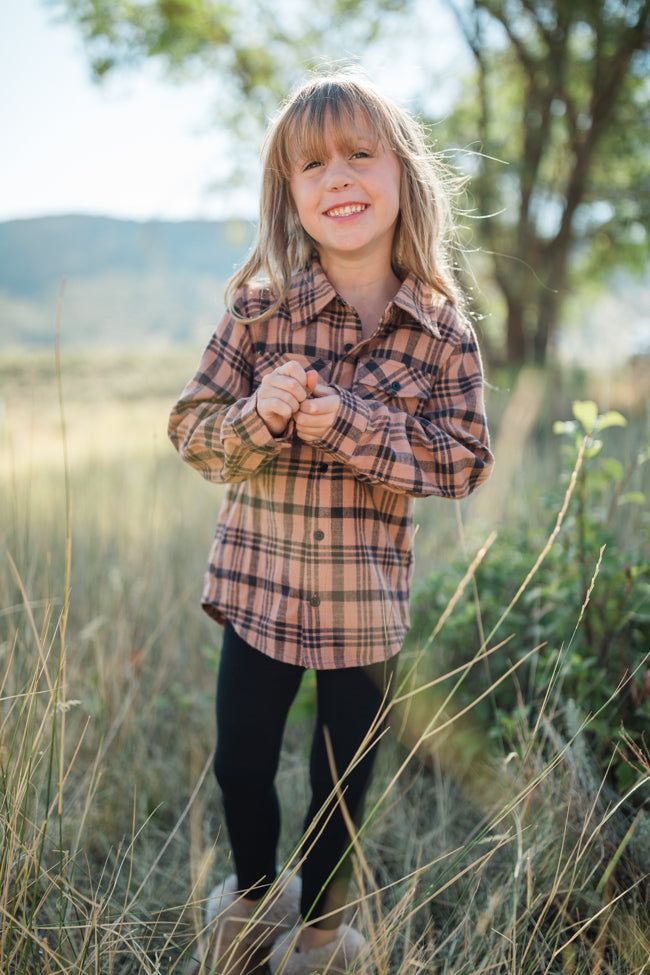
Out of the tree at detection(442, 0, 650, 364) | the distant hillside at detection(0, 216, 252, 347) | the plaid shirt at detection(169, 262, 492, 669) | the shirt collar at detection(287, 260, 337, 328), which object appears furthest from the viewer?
the distant hillside at detection(0, 216, 252, 347)

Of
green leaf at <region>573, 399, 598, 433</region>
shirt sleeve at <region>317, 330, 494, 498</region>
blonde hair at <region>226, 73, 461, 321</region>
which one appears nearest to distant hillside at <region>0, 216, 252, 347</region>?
blonde hair at <region>226, 73, 461, 321</region>

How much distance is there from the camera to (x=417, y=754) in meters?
2.01

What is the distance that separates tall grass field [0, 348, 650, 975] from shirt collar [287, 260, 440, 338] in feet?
1.52

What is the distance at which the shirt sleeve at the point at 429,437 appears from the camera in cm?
123

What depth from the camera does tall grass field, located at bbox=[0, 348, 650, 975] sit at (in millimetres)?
1133

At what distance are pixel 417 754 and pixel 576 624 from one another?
79 centimetres

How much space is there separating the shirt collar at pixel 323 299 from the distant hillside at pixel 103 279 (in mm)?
26415

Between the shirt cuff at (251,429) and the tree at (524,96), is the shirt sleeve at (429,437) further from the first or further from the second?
the tree at (524,96)

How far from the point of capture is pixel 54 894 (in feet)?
4.74

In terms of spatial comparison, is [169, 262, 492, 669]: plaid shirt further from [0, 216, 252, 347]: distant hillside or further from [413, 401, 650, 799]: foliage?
[0, 216, 252, 347]: distant hillside

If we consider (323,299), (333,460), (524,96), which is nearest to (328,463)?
(333,460)

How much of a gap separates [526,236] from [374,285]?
7930 millimetres

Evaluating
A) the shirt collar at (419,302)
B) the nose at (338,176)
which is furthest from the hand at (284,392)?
the nose at (338,176)

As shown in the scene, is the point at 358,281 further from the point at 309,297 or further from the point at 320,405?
the point at 320,405
